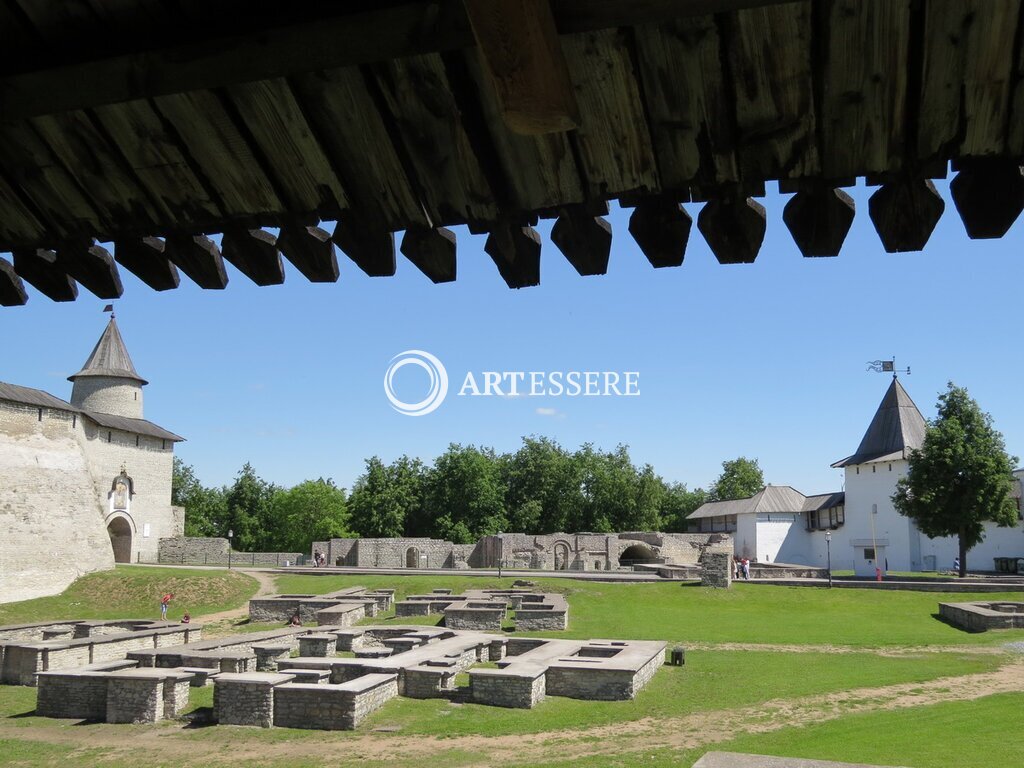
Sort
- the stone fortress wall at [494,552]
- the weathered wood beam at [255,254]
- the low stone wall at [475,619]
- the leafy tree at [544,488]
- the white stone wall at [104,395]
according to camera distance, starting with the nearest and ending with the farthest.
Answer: the weathered wood beam at [255,254] < the low stone wall at [475,619] < the white stone wall at [104,395] < the stone fortress wall at [494,552] < the leafy tree at [544,488]

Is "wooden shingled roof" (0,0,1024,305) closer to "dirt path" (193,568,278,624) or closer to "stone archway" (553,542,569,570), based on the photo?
"dirt path" (193,568,278,624)

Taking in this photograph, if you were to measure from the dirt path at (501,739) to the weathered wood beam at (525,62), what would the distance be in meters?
10.3

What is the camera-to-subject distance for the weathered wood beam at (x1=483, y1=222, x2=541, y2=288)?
2.97 m

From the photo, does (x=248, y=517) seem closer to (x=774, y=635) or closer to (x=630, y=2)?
(x=774, y=635)

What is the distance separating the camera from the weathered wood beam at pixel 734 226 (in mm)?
2730

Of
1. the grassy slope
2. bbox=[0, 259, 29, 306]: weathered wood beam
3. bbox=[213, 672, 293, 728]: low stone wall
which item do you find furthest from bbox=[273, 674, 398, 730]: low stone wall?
bbox=[0, 259, 29, 306]: weathered wood beam

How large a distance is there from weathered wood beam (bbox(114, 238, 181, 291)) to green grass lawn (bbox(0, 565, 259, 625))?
91.5ft

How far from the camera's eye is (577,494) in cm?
7288

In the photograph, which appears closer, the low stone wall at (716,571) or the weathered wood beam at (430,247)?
the weathered wood beam at (430,247)

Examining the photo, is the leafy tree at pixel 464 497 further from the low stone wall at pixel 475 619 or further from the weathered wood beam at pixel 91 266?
the weathered wood beam at pixel 91 266

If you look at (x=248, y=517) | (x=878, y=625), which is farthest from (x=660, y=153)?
(x=248, y=517)

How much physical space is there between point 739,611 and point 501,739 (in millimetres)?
17019

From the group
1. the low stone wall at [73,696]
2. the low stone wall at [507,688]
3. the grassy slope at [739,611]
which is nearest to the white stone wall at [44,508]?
the grassy slope at [739,611]

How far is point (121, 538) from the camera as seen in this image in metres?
44.2
